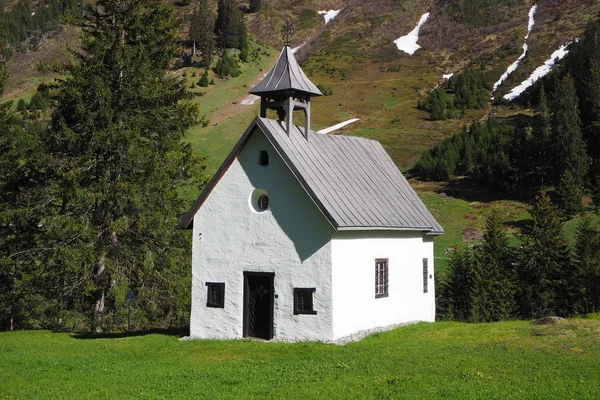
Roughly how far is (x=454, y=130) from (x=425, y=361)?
8201 centimetres

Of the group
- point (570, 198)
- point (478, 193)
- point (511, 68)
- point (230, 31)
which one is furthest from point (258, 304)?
point (230, 31)

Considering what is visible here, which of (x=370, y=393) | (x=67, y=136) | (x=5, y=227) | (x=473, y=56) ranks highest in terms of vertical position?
(x=473, y=56)

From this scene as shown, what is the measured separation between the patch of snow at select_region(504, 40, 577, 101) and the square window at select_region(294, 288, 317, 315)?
93.5 m

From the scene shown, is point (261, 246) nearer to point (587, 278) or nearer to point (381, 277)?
point (381, 277)

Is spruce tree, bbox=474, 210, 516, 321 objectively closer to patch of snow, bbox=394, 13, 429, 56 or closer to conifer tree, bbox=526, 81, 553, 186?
conifer tree, bbox=526, 81, 553, 186

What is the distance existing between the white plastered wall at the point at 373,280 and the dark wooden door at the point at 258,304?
2298 millimetres

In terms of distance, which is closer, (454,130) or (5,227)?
(5,227)

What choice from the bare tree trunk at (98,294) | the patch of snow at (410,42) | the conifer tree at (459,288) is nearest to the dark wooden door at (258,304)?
the bare tree trunk at (98,294)

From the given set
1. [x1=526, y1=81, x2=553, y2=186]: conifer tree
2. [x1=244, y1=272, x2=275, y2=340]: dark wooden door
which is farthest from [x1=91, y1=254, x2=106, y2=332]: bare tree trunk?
[x1=526, y1=81, x2=553, y2=186]: conifer tree

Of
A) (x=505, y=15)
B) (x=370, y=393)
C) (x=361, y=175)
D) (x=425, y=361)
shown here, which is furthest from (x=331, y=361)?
(x=505, y=15)

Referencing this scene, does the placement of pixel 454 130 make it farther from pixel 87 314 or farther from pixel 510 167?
pixel 87 314

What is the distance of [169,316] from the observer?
35281 millimetres

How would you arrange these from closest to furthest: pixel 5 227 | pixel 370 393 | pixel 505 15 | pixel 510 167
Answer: pixel 370 393, pixel 5 227, pixel 510 167, pixel 505 15

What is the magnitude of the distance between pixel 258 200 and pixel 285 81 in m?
4.20
